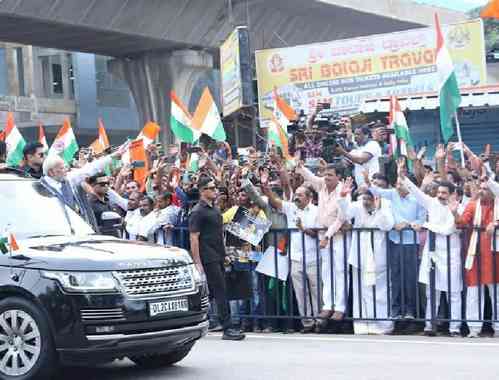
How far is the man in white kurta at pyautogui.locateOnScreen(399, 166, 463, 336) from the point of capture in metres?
12.2

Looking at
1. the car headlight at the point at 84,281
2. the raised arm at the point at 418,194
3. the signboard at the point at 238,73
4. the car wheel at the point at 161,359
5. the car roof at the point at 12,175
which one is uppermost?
the signboard at the point at 238,73

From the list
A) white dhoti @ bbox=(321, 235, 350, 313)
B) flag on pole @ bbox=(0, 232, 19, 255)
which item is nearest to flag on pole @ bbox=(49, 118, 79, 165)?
white dhoti @ bbox=(321, 235, 350, 313)

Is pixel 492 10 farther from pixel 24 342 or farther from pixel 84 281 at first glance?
pixel 24 342

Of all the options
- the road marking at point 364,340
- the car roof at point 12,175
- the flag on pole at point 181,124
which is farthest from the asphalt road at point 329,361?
the flag on pole at point 181,124

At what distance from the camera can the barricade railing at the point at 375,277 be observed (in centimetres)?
1220

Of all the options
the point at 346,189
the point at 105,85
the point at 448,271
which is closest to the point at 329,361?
the point at 448,271

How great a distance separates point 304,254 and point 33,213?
4421 mm

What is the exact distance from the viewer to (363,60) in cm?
3372

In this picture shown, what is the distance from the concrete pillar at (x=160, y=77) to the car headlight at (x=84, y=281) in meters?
34.8

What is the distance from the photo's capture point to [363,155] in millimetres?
14703

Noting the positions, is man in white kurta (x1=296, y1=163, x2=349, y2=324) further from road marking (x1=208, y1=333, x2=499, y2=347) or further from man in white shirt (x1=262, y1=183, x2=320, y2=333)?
road marking (x1=208, y1=333, x2=499, y2=347)

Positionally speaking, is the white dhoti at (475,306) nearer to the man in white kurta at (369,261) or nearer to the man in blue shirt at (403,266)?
the man in blue shirt at (403,266)

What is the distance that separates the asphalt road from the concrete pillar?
31.9 m

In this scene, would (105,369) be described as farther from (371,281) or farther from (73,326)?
(371,281)
